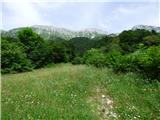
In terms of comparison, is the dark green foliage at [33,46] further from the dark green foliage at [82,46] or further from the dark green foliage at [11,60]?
the dark green foliage at [82,46]

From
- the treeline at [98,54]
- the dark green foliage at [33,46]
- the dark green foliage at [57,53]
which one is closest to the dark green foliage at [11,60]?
the treeline at [98,54]

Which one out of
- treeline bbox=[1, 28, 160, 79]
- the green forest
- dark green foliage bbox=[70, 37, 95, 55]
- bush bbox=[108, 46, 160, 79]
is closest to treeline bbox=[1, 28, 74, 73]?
treeline bbox=[1, 28, 160, 79]

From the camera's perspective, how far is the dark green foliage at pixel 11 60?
30344 mm

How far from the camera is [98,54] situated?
31250 millimetres

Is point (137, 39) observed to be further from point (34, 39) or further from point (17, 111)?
point (17, 111)

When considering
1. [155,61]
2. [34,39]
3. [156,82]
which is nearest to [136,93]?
[156,82]

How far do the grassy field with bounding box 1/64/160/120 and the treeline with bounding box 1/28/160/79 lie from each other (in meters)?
1.52

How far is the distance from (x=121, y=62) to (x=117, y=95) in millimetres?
6958

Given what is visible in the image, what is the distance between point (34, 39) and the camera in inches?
1826

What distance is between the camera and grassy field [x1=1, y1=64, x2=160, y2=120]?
970 cm

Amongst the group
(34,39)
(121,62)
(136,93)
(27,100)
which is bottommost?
(34,39)

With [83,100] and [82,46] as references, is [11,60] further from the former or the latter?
[82,46]

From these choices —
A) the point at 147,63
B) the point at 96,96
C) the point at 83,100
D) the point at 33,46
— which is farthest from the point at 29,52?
the point at 83,100

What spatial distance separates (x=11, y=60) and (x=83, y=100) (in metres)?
21.2
